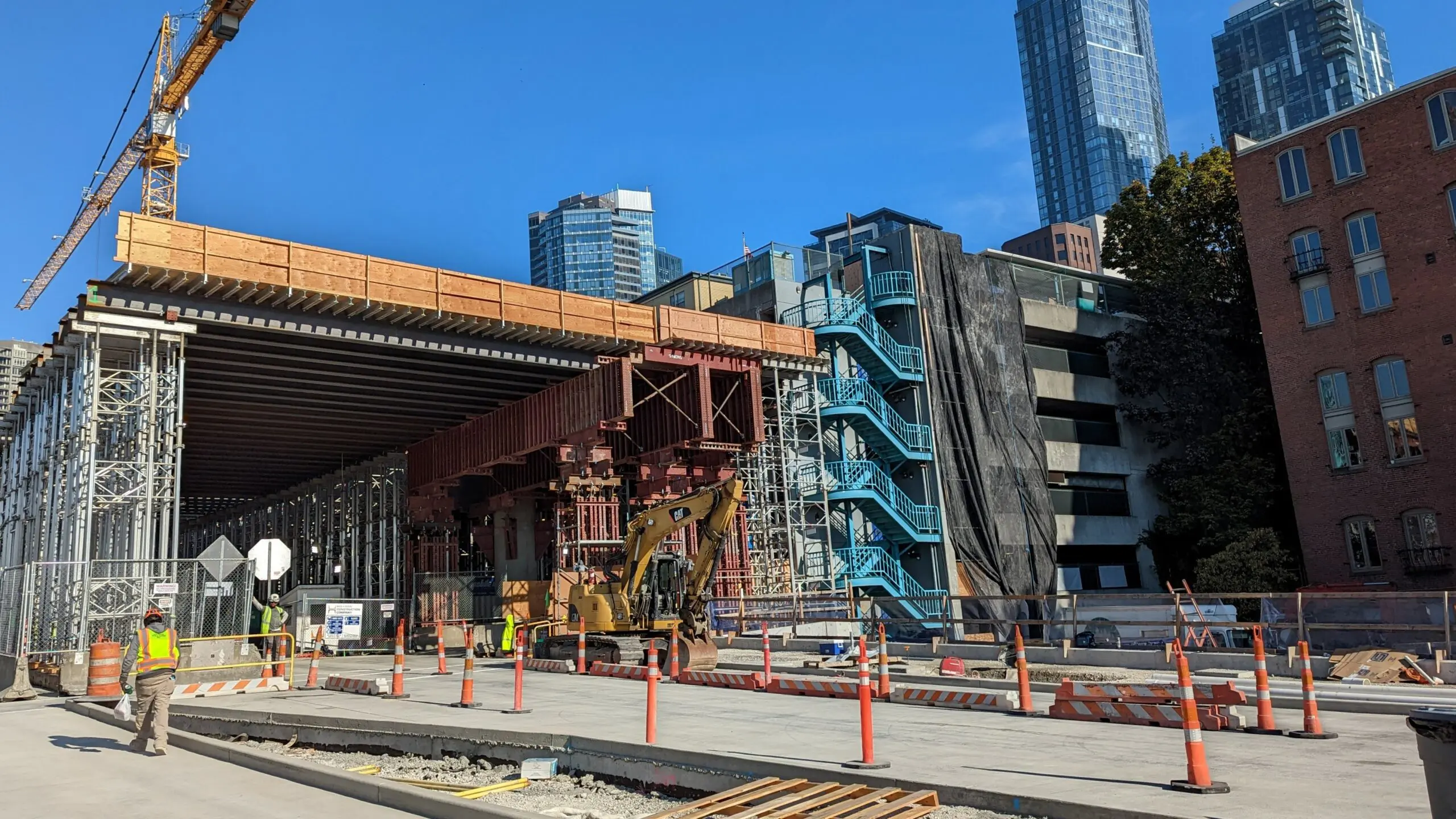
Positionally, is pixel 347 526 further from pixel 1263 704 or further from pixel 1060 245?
pixel 1060 245

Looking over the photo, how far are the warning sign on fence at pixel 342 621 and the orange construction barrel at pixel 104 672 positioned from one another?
1307cm

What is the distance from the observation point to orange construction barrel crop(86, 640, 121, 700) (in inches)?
739

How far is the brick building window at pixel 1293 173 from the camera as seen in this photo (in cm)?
4009

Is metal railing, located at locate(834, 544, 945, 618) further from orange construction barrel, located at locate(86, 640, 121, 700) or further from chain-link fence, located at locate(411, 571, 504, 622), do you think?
orange construction barrel, located at locate(86, 640, 121, 700)

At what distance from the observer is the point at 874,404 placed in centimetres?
4481

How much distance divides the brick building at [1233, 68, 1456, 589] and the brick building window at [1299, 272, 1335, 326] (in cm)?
5

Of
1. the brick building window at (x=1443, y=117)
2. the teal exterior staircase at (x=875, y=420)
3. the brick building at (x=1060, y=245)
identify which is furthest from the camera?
the brick building at (x=1060, y=245)

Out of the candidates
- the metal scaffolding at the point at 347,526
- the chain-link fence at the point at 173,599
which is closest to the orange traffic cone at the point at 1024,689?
the chain-link fence at the point at 173,599

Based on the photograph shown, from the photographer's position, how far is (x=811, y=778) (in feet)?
30.0

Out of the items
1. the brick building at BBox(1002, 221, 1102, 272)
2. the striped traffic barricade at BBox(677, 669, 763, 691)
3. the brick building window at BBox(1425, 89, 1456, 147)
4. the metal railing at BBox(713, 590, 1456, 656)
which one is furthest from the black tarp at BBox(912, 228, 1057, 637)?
the brick building at BBox(1002, 221, 1102, 272)

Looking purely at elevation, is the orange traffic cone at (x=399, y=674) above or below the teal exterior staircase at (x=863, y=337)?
below

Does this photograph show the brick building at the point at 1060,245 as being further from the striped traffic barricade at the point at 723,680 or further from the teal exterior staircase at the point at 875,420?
the striped traffic barricade at the point at 723,680

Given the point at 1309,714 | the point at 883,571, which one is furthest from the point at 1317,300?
the point at 1309,714

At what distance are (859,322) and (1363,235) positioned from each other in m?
19.2
